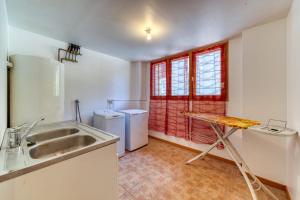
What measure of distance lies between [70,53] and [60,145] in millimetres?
1888

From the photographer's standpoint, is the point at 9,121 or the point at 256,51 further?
the point at 256,51

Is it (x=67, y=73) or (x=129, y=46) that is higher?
(x=129, y=46)

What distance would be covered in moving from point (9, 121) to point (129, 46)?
82.8 inches

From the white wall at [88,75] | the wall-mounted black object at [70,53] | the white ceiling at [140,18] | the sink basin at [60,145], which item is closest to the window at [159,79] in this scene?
the white wall at [88,75]

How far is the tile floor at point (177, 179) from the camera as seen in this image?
160 centimetres

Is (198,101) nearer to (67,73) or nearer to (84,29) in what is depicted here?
(84,29)

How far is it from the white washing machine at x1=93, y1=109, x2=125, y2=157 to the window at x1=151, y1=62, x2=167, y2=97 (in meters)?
1.31

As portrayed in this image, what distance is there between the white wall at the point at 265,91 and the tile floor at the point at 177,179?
1.08ft

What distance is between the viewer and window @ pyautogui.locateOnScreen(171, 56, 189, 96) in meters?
2.96

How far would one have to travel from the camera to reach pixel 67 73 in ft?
8.11

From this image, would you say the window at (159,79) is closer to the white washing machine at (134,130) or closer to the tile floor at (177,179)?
the white washing machine at (134,130)

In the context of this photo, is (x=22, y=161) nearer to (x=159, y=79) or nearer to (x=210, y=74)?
(x=210, y=74)

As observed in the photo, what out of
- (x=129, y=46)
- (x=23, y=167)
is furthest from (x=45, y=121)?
(x=129, y=46)

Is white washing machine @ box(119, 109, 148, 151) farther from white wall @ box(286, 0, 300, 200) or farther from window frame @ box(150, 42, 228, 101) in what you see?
white wall @ box(286, 0, 300, 200)
